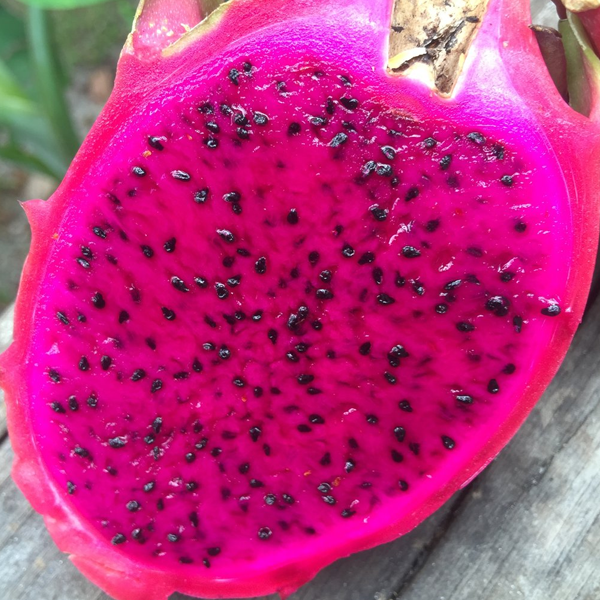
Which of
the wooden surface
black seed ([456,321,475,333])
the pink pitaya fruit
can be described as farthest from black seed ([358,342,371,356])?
the wooden surface

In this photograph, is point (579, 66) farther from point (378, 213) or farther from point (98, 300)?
point (98, 300)

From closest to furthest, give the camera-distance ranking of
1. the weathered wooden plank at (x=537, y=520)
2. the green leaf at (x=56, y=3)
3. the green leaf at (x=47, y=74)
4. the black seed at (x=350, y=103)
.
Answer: the black seed at (x=350, y=103)
the weathered wooden plank at (x=537, y=520)
the green leaf at (x=56, y=3)
the green leaf at (x=47, y=74)

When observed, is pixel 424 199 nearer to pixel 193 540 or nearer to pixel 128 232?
pixel 128 232

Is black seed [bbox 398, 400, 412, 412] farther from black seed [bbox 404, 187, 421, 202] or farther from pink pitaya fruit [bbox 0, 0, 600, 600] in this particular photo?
black seed [bbox 404, 187, 421, 202]

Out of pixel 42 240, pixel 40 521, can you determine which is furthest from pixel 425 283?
pixel 40 521

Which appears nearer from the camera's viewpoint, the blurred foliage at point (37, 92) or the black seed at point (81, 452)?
the black seed at point (81, 452)

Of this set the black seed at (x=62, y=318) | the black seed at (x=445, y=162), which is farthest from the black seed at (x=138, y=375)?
the black seed at (x=445, y=162)

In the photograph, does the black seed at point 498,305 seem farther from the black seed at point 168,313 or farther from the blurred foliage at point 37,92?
the blurred foliage at point 37,92
